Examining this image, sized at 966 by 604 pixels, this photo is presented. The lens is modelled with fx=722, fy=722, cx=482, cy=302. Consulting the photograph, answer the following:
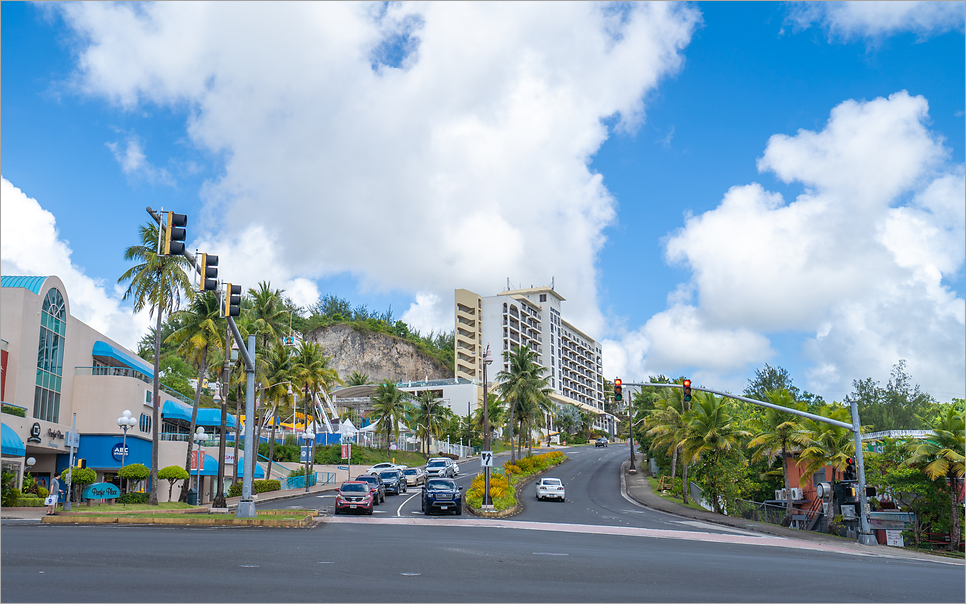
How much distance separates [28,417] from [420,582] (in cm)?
3366

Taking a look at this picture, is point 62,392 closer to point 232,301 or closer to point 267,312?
point 267,312

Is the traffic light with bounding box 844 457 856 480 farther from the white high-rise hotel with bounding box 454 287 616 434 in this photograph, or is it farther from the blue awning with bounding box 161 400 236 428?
the white high-rise hotel with bounding box 454 287 616 434

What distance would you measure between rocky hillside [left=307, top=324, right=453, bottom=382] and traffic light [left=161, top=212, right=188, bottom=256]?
409ft

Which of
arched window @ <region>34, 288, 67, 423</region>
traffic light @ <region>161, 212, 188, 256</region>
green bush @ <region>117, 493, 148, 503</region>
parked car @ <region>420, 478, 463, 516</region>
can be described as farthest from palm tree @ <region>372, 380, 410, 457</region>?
traffic light @ <region>161, 212, 188, 256</region>

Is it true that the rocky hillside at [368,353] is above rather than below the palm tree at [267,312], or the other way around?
above

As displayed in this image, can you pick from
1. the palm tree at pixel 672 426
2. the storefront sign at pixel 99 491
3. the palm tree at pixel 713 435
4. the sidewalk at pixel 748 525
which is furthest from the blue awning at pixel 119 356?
the palm tree at pixel 713 435

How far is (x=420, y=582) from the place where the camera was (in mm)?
11992

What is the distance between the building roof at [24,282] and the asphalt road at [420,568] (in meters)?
20.7

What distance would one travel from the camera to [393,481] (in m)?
47.4

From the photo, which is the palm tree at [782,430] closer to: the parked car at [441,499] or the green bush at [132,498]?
the parked car at [441,499]

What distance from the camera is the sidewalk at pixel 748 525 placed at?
24500mm

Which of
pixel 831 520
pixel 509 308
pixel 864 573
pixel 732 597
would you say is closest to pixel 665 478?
pixel 831 520

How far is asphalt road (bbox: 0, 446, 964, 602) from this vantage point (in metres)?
10.9

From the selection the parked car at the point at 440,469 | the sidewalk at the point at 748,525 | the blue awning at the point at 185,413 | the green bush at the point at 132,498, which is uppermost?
the blue awning at the point at 185,413
